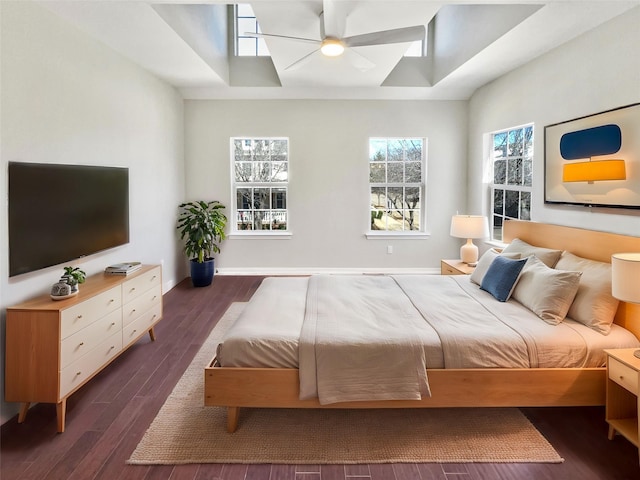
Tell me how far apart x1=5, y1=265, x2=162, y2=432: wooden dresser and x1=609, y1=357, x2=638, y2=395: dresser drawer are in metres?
3.04

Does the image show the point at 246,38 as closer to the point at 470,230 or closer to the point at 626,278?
the point at 470,230

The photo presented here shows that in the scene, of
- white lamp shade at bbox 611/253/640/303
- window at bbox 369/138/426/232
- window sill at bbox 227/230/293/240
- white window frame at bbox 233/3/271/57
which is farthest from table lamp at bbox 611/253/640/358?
white window frame at bbox 233/3/271/57

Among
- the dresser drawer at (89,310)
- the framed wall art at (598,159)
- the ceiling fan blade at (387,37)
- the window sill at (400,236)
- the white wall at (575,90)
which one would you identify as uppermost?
the ceiling fan blade at (387,37)

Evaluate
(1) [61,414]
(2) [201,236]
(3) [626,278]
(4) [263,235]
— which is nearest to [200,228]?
(2) [201,236]

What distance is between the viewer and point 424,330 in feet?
7.57

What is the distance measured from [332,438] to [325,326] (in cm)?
62

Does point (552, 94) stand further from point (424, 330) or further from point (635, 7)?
point (424, 330)

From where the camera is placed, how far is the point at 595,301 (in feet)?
7.95

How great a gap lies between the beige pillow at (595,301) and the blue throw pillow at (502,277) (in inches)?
16.7

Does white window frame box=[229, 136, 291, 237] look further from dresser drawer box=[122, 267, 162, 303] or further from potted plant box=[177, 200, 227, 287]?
dresser drawer box=[122, 267, 162, 303]

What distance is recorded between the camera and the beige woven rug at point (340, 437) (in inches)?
78.2

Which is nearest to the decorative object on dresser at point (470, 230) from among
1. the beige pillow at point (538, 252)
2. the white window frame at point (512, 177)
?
the white window frame at point (512, 177)

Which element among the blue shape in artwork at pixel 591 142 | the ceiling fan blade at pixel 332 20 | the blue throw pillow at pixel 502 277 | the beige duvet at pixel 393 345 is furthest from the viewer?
the blue throw pillow at pixel 502 277

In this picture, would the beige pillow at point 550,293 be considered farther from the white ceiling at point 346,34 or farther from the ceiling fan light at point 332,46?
the ceiling fan light at point 332,46
